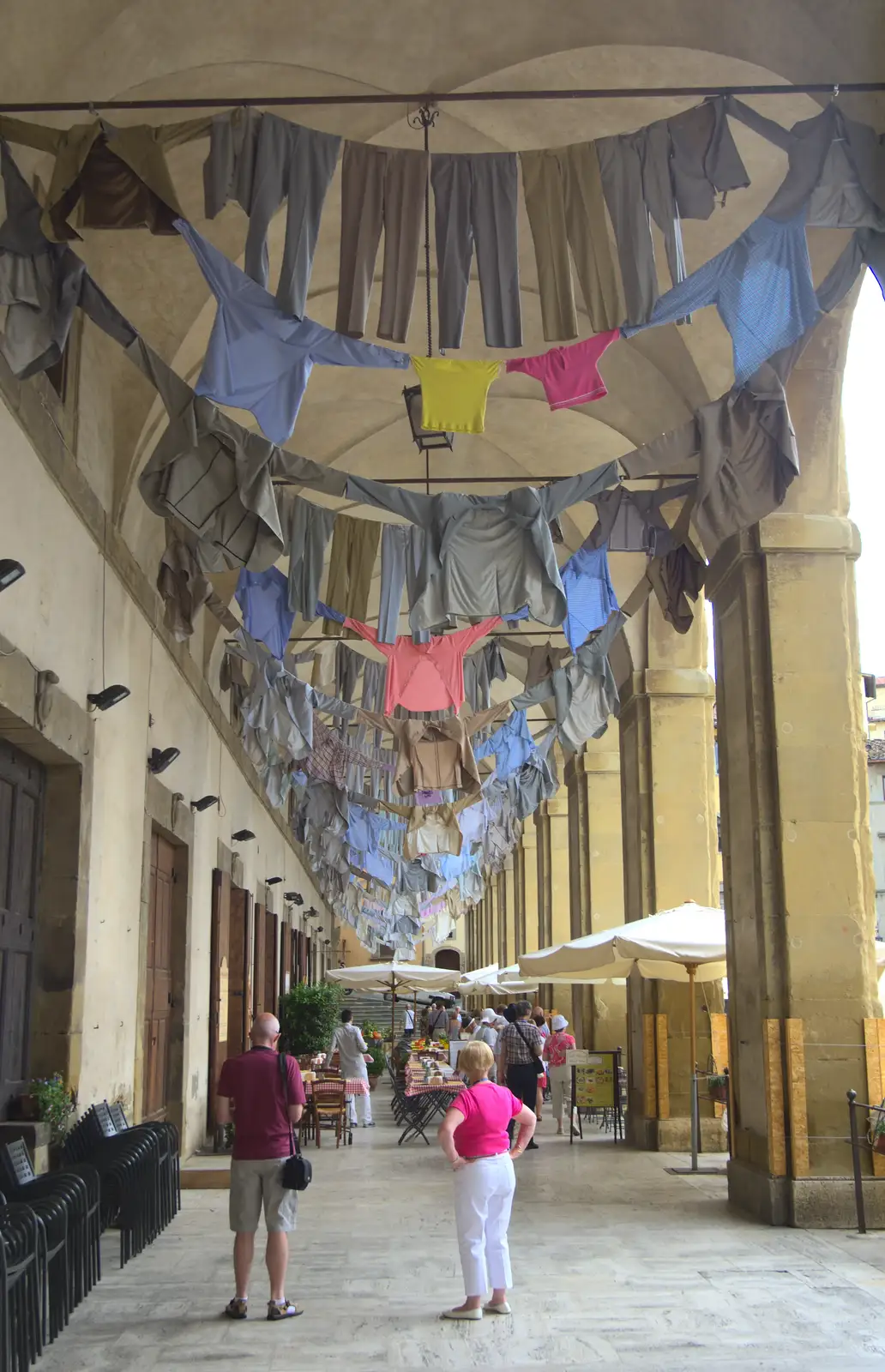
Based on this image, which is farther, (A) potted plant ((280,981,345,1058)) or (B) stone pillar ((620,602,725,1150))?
(A) potted plant ((280,981,345,1058))

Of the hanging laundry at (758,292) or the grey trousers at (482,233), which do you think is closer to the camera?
the grey trousers at (482,233)

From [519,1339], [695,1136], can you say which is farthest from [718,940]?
[519,1339]

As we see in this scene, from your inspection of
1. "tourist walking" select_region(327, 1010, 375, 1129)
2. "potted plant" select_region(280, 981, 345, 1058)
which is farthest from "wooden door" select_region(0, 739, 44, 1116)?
"potted plant" select_region(280, 981, 345, 1058)

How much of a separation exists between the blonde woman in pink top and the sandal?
737mm

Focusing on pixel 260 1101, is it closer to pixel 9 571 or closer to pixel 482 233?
pixel 9 571

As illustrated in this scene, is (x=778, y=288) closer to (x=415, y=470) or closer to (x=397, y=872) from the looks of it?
(x=415, y=470)

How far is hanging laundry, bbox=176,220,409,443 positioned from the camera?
6.42 m

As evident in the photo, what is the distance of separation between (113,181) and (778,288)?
11.2ft

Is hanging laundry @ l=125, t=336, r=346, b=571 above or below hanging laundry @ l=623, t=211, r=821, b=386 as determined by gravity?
below

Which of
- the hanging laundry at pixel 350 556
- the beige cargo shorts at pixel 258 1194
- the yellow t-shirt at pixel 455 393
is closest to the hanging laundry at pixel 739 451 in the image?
the yellow t-shirt at pixel 455 393

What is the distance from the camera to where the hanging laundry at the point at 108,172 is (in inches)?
243

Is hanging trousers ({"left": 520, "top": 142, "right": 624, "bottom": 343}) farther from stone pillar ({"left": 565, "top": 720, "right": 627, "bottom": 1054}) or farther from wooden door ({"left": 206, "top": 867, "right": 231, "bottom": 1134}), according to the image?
stone pillar ({"left": 565, "top": 720, "right": 627, "bottom": 1054})

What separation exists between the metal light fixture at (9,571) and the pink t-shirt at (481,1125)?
3.40m

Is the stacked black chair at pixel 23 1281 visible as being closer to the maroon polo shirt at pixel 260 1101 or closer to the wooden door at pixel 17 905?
the maroon polo shirt at pixel 260 1101
